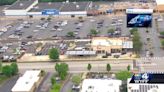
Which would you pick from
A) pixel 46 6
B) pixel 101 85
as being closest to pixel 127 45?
pixel 101 85

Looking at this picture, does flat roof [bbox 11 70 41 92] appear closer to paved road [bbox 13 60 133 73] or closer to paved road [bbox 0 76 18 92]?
paved road [bbox 0 76 18 92]

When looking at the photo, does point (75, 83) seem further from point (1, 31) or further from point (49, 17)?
point (49, 17)

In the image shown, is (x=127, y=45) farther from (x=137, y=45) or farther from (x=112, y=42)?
(x=112, y=42)

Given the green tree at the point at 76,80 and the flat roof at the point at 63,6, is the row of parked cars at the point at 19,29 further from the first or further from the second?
the green tree at the point at 76,80

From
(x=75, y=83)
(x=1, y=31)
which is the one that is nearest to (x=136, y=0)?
(x=1, y=31)

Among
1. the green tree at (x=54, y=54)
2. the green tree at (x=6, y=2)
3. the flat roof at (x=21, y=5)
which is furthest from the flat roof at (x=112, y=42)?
the green tree at (x=6, y=2)

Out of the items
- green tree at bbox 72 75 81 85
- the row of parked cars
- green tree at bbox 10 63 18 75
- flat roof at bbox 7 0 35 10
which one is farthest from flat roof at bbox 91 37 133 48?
flat roof at bbox 7 0 35 10

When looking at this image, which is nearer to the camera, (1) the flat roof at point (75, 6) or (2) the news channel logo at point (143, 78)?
(2) the news channel logo at point (143, 78)
